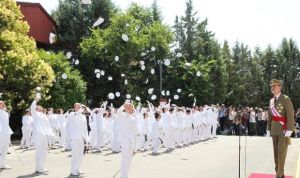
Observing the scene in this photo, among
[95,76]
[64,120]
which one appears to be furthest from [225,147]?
[95,76]

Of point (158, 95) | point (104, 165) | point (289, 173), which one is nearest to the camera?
point (289, 173)

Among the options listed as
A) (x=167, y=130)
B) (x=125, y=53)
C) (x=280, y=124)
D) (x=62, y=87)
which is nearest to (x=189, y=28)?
(x=125, y=53)

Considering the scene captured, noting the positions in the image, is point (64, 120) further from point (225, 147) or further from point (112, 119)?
point (225, 147)

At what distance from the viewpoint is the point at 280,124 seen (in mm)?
11391

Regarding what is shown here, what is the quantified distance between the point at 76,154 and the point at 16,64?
597 inches

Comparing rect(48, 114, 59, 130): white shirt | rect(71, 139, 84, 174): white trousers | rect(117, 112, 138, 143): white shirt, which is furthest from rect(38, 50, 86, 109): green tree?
rect(117, 112, 138, 143): white shirt

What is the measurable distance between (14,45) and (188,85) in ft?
98.2

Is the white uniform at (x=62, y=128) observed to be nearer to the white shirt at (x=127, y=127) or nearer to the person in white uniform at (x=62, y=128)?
the person in white uniform at (x=62, y=128)

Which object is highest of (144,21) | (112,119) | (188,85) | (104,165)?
(144,21)

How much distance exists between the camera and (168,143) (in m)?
22.7

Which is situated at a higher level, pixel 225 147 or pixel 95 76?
pixel 95 76

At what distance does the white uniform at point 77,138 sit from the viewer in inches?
548

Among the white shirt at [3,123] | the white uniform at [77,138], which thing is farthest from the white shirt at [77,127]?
the white shirt at [3,123]

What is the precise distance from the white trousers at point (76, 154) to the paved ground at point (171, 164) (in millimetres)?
301
